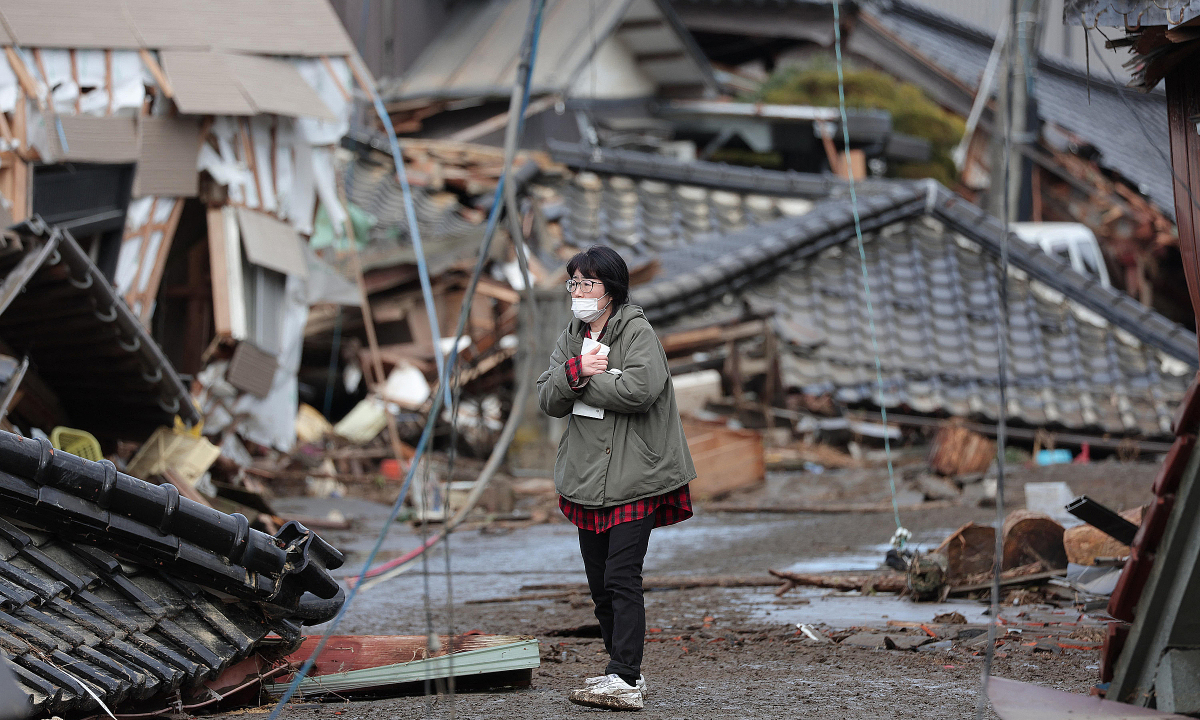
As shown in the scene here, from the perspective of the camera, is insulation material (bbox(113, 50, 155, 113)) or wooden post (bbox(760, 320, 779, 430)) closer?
insulation material (bbox(113, 50, 155, 113))

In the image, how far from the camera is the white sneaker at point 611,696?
390cm

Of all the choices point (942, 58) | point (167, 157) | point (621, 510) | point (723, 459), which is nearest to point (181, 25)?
point (167, 157)

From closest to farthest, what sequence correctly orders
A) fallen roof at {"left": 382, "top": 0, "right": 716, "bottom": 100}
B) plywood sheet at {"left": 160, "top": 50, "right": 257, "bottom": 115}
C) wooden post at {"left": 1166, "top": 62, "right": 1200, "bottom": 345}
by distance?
wooden post at {"left": 1166, "top": 62, "right": 1200, "bottom": 345} → plywood sheet at {"left": 160, "top": 50, "right": 257, "bottom": 115} → fallen roof at {"left": 382, "top": 0, "right": 716, "bottom": 100}

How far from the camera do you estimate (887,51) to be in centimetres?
2761

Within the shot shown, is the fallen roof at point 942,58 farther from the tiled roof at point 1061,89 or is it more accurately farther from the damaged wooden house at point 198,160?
the damaged wooden house at point 198,160

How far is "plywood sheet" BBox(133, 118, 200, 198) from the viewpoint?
30.9 ft

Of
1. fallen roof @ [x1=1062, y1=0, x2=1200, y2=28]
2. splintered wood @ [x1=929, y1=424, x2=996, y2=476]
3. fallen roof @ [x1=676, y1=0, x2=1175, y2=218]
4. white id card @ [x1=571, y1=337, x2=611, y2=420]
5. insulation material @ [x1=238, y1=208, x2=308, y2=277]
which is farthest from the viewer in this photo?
fallen roof @ [x1=676, y1=0, x2=1175, y2=218]

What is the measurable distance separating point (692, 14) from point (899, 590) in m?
23.2

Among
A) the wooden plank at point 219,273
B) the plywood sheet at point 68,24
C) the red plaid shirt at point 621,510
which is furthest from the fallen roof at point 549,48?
the red plaid shirt at point 621,510

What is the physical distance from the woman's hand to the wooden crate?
660cm

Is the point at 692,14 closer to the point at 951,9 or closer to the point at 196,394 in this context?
the point at 951,9

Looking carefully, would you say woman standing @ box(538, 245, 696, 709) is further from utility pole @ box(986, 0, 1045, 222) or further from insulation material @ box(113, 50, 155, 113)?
utility pole @ box(986, 0, 1045, 222)

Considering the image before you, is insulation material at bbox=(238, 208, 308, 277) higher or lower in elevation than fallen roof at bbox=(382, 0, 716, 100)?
lower

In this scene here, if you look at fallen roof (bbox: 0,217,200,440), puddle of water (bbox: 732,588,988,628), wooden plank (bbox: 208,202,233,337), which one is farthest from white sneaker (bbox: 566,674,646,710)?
wooden plank (bbox: 208,202,233,337)
